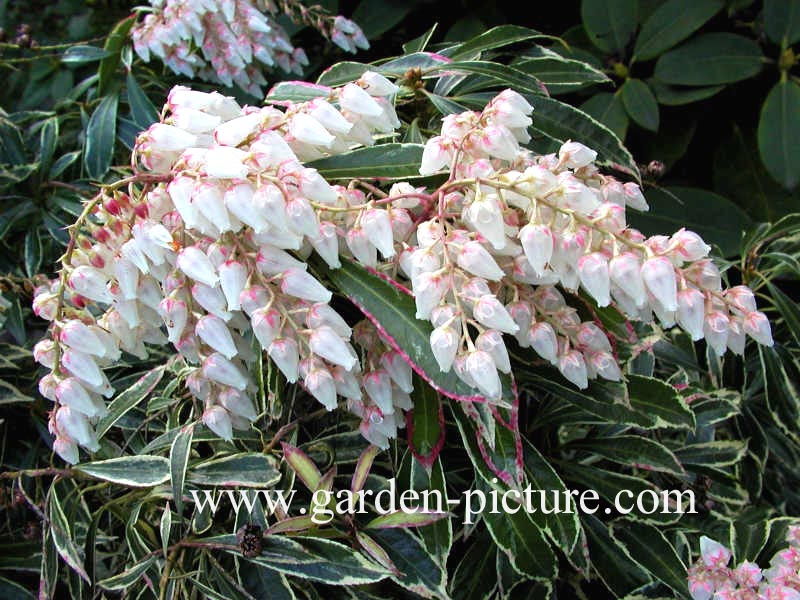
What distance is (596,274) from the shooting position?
72 centimetres

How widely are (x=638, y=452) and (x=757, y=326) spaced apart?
40 centimetres

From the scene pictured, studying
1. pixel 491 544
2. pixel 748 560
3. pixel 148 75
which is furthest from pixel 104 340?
pixel 148 75

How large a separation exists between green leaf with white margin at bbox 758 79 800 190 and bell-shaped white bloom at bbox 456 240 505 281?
1.11 meters

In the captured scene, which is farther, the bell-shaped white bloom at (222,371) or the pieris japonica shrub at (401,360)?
the bell-shaped white bloom at (222,371)

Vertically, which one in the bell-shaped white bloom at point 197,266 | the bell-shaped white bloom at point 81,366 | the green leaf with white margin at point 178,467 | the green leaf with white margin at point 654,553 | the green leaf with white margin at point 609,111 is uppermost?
the bell-shaped white bloom at point 197,266

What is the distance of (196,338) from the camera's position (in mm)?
865

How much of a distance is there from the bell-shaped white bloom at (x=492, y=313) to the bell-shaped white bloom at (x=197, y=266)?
0.27 m

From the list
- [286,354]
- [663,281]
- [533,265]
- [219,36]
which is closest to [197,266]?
[286,354]

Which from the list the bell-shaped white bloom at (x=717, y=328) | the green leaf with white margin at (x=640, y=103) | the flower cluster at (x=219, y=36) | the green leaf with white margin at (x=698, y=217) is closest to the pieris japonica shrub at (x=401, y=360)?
the bell-shaped white bloom at (x=717, y=328)

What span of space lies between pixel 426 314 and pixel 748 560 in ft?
2.21

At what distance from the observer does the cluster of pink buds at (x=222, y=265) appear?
2.52ft

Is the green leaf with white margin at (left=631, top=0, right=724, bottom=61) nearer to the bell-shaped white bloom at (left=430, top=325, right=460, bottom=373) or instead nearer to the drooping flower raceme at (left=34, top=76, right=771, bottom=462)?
the drooping flower raceme at (left=34, top=76, right=771, bottom=462)

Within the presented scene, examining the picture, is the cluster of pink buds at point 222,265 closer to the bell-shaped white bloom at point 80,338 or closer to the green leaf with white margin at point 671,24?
the bell-shaped white bloom at point 80,338

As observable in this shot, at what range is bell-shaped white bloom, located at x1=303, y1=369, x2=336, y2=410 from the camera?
0.78 m
